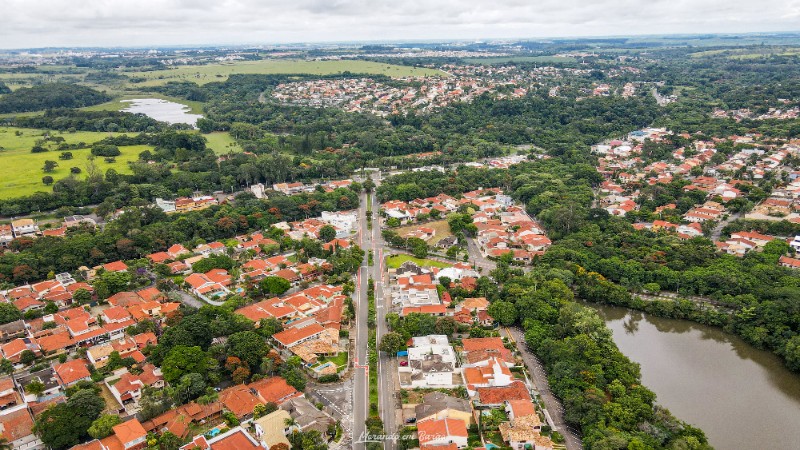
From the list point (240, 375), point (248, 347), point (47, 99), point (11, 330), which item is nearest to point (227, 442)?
point (240, 375)

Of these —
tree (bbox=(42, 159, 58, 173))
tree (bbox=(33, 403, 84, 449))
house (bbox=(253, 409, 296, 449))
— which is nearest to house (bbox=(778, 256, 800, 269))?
house (bbox=(253, 409, 296, 449))

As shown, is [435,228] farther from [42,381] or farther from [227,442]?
[42,381]

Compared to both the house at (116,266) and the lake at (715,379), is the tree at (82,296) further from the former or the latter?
the lake at (715,379)

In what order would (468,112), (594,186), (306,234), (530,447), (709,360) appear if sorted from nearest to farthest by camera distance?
(530,447), (709,360), (306,234), (594,186), (468,112)

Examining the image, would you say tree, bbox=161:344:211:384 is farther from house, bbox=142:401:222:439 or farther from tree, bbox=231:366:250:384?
house, bbox=142:401:222:439

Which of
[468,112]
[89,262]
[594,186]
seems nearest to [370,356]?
[89,262]

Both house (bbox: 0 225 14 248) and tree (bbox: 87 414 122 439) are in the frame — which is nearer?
tree (bbox: 87 414 122 439)

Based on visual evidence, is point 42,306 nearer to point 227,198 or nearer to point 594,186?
point 227,198
